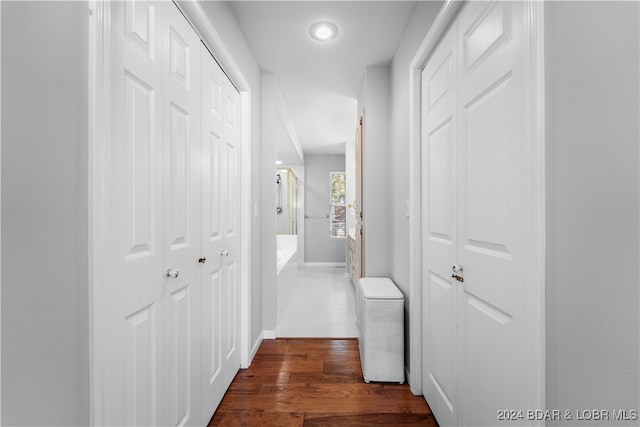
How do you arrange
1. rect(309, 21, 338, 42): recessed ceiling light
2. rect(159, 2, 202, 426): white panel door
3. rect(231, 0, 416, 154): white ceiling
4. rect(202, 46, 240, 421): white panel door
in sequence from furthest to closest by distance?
1. rect(309, 21, 338, 42): recessed ceiling light
2. rect(231, 0, 416, 154): white ceiling
3. rect(202, 46, 240, 421): white panel door
4. rect(159, 2, 202, 426): white panel door

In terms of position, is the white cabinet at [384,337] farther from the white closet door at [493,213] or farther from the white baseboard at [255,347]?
the white baseboard at [255,347]

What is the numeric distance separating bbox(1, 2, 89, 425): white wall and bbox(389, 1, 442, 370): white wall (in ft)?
5.64

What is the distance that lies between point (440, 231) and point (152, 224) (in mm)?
1399

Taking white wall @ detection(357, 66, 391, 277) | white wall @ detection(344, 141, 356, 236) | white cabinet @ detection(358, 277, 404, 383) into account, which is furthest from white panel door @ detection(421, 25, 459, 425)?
white wall @ detection(344, 141, 356, 236)

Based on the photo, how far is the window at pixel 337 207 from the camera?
668 centimetres

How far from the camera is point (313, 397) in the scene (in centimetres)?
185

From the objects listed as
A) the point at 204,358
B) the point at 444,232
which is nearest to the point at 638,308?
the point at 444,232

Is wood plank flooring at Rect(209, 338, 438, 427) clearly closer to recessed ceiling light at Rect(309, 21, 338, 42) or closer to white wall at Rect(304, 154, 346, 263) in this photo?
recessed ceiling light at Rect(309, 21, 338, 42)

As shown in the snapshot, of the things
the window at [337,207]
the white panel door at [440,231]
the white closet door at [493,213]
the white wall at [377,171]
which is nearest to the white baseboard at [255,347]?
the white wall at [377,171]

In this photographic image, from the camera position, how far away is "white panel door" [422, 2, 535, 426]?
3.04ft

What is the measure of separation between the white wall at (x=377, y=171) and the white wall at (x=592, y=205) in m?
1.82

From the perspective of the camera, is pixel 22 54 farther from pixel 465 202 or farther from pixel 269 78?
pixel 269 78

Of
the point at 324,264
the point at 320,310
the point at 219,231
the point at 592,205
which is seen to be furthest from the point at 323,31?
the point at 324,264

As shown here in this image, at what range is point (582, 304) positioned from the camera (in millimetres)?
696
